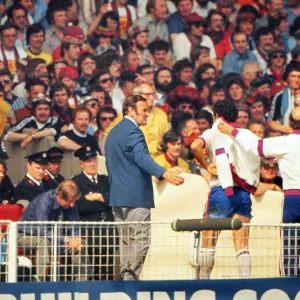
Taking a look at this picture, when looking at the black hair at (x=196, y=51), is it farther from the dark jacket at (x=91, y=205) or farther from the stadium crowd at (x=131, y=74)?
the dark jacket at (x=91, y=205)

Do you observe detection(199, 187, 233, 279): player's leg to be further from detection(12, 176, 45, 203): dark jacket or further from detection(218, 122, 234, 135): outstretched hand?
detection(12, 176, 45, 203): dark jacket

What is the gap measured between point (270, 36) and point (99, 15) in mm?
2016

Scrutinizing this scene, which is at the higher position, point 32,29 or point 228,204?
→ point 32,29

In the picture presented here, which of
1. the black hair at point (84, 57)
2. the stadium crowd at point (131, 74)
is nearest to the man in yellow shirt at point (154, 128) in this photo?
the stadium crowd at point (131, 74)

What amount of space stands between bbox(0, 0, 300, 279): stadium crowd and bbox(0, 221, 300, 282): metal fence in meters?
3.09

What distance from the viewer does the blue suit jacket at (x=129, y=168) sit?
967 centimetres

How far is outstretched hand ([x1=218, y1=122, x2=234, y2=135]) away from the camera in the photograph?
9.17m

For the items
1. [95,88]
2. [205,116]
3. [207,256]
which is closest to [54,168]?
[95,88]

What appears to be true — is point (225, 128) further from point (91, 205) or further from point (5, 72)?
point (5, 72)

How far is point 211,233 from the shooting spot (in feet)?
30.3

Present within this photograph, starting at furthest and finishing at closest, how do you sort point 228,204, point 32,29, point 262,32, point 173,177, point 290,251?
point 262,32
point 32,29
point 228,204
point 173,177
point 290,251

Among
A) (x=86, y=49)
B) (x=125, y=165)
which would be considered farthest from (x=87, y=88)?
(x=125, y=165)

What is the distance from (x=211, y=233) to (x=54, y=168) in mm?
3696

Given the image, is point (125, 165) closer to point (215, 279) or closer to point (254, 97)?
point (215, 279)
